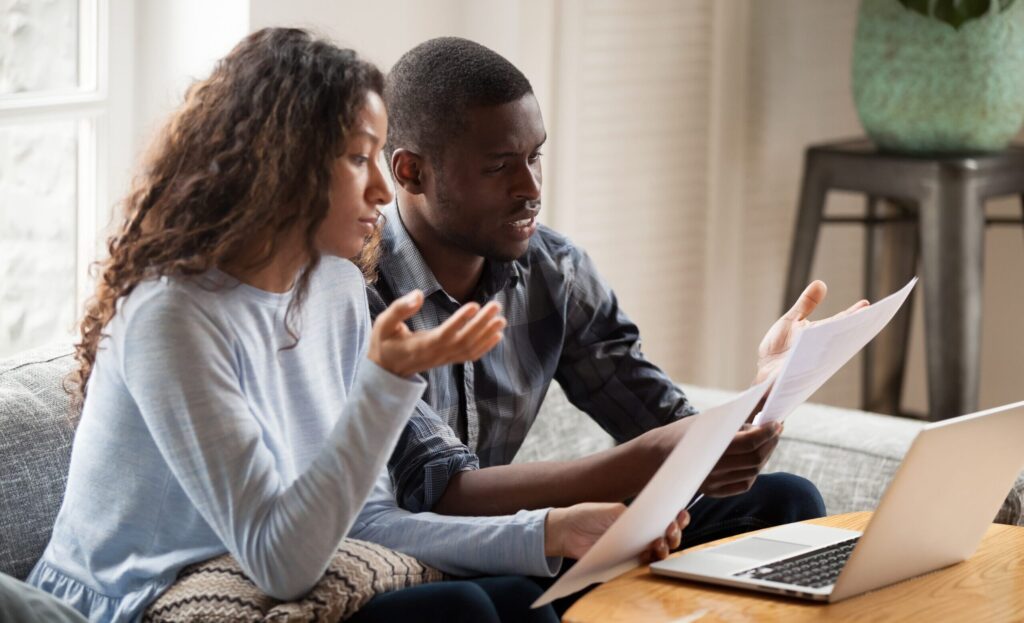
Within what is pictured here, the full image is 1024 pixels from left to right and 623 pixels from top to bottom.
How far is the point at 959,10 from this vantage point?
279 centimetres

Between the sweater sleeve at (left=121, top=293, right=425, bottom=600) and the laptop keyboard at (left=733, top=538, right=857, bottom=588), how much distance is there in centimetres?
36

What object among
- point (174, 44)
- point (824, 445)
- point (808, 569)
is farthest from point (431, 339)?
point (174, 44)

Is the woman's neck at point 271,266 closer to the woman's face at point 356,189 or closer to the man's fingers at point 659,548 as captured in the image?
the woman's face at point 356,189

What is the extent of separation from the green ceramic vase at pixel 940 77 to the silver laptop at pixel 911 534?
4.92 feet

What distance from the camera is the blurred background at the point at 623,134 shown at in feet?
7.09

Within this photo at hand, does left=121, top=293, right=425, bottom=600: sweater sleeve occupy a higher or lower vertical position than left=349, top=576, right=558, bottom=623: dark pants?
higher

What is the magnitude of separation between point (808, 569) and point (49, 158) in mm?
1296

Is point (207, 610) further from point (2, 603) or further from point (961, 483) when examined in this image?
point (961, 483)

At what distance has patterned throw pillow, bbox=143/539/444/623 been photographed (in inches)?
51.1

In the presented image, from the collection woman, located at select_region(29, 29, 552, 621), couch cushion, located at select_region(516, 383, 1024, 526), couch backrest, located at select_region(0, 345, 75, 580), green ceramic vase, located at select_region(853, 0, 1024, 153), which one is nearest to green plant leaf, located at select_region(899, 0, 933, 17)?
green ceramic vase, located at select_region(853, 0, 1024, 153)

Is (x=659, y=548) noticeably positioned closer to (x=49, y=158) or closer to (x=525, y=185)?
(x=525, y=185)

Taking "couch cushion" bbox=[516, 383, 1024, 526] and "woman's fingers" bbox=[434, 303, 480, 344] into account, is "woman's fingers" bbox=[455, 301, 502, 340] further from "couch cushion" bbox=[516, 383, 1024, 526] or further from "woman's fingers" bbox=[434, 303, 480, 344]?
"couch cushion" bbox=[516, 383, 1024, 526]

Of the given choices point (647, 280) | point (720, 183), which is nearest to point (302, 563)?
point (647, 280)

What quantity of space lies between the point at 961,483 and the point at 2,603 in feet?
2.75
